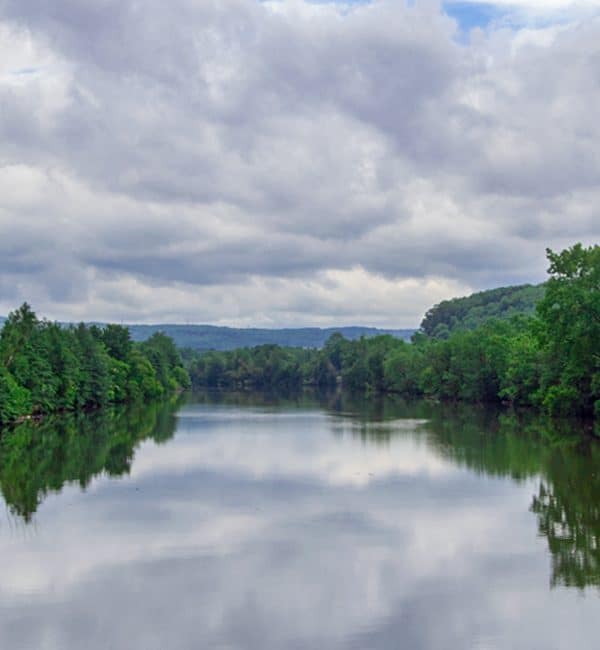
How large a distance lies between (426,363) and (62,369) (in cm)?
4954

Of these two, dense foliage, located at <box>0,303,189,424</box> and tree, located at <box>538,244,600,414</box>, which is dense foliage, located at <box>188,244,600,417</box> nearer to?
tree, located at <box>538,244,600,414</box>

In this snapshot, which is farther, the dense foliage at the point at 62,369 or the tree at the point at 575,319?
the dense foliage at the point at 62,369

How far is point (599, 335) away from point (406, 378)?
205 feet

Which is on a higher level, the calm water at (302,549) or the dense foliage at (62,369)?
the dense foliage at (62,369)

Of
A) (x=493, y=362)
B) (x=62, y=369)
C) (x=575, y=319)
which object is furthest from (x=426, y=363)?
(x=575, y=319)

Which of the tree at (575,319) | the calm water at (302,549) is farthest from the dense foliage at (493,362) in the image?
the calm water at (302,549)

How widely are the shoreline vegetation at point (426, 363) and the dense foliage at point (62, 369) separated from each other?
88 millimetres

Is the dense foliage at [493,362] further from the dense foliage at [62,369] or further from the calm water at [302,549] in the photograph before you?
the dense foliage at [62,369]

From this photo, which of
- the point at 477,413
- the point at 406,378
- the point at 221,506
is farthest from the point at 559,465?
the point at 406,378

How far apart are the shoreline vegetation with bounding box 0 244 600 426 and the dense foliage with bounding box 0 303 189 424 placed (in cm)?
9

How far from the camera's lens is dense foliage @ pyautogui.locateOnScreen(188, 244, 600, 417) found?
4744 cm

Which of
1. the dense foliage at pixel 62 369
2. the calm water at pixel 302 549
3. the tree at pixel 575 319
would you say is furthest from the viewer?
the dense foliage at pixel 62 369

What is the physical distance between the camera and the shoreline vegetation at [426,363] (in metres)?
47.9

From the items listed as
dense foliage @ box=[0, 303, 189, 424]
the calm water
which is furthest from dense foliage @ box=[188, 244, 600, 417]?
dense foliage @ box=[0, 303, 189, 424]
